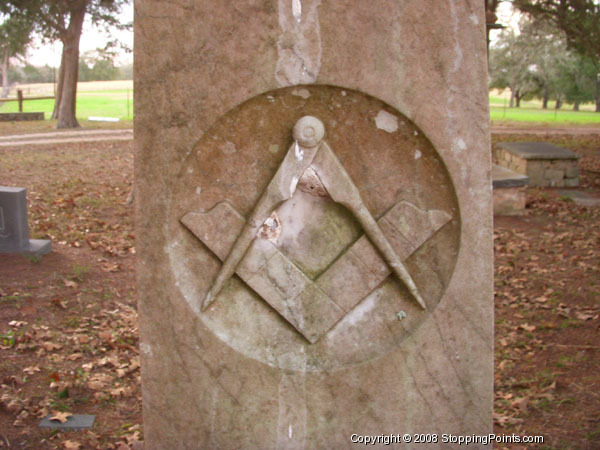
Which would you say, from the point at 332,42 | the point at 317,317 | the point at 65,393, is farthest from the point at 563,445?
the point at 65,393

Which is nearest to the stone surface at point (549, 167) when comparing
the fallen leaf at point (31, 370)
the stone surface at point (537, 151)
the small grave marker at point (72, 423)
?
the stone surface at point (537, 151)

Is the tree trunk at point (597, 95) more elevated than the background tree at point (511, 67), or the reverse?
the background tree at point (511, 67)

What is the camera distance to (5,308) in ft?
16.2

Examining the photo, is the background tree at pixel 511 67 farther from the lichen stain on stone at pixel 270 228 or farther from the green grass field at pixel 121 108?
the lichen stain on stone at pixel 270 228

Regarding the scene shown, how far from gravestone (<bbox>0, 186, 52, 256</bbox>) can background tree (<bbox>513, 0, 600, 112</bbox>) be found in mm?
11173

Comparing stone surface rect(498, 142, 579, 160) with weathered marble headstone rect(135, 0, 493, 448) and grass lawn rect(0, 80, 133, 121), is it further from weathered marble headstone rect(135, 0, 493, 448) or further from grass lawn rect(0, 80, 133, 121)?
grass lawn rect(0, 80, 133, 121)

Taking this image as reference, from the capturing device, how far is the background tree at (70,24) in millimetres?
18141

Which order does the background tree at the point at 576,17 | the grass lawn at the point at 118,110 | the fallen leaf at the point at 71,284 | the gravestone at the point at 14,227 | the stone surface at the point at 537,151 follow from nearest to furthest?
the fallen leaf at the point at 71,284 < the gravestone at the point at 14,227 < the stone surface at the point at 537,151 < the background tree at the point at 576,17 < the grass lawn at the point at 118,110

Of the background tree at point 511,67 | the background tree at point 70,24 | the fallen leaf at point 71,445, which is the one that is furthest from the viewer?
the background tree at point 511,67

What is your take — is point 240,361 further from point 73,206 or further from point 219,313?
point 73,206

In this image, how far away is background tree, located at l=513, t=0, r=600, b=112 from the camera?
12609mm

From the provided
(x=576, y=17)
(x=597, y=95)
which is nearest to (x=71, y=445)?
(x=576, y=17)

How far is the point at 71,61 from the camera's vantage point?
19188 millimetres

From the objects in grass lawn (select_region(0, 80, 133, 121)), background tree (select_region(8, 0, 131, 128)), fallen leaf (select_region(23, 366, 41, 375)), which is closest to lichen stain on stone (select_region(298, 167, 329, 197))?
fallen leaf (select_region(23, 366, 41, 375))
